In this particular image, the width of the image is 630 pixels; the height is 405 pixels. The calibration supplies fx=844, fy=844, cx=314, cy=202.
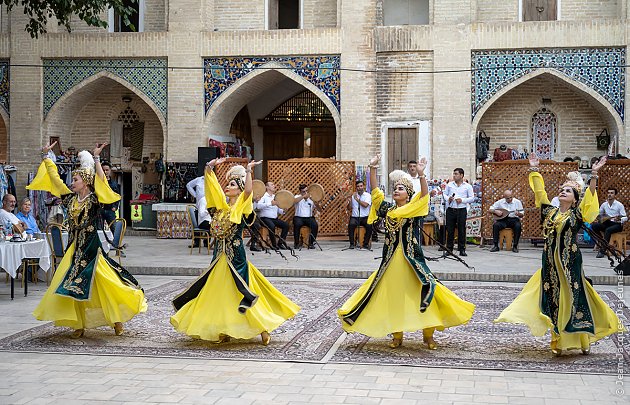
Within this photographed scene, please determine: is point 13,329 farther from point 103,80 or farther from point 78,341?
point 103,80

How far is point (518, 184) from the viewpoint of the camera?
52.0ft

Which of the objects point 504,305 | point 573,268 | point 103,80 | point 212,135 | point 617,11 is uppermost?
point 617,11

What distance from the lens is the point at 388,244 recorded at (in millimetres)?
6805

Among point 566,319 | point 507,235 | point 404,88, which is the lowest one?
point 507,235

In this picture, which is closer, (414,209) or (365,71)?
(414,209)

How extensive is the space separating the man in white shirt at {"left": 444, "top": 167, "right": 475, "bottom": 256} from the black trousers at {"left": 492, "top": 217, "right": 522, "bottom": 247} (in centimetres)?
103

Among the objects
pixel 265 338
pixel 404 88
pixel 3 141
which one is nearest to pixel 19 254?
pixel 265 338

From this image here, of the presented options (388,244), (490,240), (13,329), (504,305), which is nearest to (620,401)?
(388,244)

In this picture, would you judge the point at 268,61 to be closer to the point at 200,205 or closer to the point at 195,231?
the point at 200,205

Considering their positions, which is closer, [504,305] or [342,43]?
[504,305]

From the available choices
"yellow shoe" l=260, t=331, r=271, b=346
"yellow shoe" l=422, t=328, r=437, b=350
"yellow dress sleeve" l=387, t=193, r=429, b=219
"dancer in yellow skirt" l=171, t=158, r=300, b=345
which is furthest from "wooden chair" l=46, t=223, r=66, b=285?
"yellow shoe" l=422, t=328, r=437, b=350

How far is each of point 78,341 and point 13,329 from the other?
956 millimetres

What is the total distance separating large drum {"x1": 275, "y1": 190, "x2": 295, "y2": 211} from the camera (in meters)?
15.7

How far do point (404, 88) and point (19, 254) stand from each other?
1006 cm
